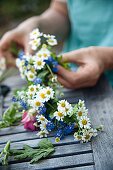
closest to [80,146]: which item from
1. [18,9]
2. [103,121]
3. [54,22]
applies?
[103,121]

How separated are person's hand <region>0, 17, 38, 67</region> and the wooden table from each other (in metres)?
0.44

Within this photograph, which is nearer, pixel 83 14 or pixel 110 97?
pixel 110 97

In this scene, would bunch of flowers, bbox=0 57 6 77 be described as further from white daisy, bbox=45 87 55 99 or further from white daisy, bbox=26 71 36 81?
white daisy, bbox=45 87 55 99

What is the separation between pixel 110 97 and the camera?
4.19 ft

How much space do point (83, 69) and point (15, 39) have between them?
414mm

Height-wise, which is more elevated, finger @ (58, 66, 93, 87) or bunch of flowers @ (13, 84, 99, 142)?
finger @ (58, 66, 93, 87)

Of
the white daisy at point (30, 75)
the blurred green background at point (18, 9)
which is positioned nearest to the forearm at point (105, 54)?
the white daisy at point (30, 75)

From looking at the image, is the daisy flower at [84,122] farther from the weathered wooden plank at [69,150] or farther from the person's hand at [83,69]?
the person's hand at [83,69]

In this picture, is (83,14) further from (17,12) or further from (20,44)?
(17,12)

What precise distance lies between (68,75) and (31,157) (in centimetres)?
40

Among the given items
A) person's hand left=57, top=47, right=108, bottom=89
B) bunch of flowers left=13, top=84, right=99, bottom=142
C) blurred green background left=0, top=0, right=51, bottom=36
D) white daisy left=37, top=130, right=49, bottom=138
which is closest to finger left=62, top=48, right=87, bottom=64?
person's hand left=57, top=47, right=108, bottom=89

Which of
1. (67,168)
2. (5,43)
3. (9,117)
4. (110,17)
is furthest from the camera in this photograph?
(5,43)

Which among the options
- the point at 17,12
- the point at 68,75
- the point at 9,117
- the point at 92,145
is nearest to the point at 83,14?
the point at 68,75

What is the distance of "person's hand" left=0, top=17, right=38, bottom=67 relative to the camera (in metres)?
1.60
